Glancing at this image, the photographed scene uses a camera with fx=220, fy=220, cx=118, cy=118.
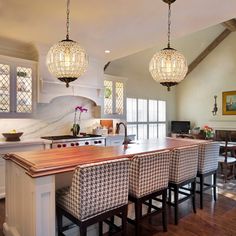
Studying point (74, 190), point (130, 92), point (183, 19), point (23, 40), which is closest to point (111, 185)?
point (74, 190)

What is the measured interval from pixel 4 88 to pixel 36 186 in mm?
2612

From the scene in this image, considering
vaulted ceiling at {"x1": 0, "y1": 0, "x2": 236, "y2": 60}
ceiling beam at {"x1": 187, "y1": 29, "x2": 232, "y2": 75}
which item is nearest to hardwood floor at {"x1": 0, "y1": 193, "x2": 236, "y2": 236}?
vaulted ceiling at {"x1": 0, "y1": 0, "x2": 236, "y2": 60}

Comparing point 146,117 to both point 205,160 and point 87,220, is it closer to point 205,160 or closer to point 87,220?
point 205,160

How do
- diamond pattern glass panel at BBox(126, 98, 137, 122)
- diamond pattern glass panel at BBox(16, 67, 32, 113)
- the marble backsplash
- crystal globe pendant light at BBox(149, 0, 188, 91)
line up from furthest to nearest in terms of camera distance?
diamond pattern glass panel at BBox(126, 98, 137, 122) → the marble backsplash → diamond pattern glass panel at BBox(16, 67, 32, 113) → crystal globe pendant light at BBox(149, 0, 188, 91)

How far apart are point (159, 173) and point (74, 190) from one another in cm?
97

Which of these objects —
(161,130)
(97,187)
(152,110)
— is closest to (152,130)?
(161,130)

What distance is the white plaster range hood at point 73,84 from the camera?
13.3 feet

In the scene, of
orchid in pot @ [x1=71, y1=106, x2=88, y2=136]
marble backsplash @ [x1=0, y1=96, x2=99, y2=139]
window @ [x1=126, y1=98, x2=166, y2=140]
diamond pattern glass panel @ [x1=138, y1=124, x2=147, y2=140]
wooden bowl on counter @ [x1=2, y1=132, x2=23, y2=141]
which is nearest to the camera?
wooden bowl on counter @ [x1=2, y1=132, x2=23, y2=141]

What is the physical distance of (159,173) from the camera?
7.62 feet

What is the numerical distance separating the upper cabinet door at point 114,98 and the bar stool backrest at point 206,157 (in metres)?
2.65

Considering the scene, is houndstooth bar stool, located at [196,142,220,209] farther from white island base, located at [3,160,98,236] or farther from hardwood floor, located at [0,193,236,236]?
white island base, located at [3,160,98,236]

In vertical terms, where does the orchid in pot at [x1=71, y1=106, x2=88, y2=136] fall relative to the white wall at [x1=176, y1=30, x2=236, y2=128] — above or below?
below

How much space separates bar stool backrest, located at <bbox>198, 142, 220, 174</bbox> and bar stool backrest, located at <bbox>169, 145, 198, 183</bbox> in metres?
0.35

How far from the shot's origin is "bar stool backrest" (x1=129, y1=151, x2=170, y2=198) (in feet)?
7.07
